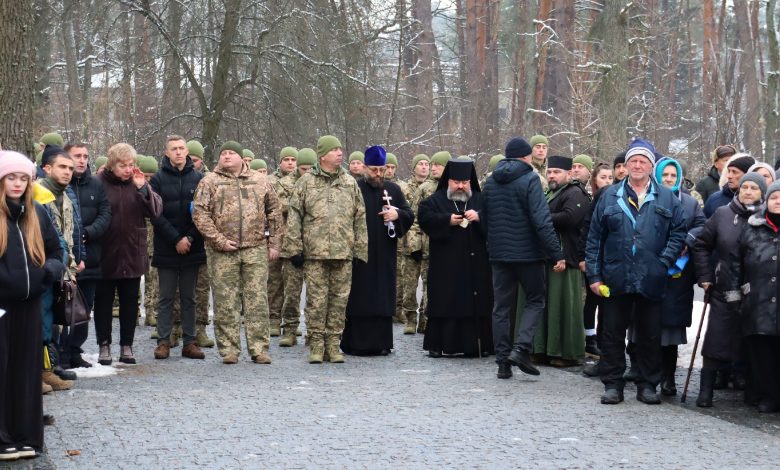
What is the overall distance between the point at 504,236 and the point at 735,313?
7.84ft

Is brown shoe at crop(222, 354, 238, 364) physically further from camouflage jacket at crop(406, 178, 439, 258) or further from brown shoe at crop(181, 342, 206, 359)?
camouflage jacket at crop(406, 178, 439, 258)

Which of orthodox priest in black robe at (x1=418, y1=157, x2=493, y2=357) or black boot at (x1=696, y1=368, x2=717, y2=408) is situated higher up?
orthodox priest in black robe at (x1=418, y1=157, x2=493, y2=357)

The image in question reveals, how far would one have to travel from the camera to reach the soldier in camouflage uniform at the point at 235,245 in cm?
1177

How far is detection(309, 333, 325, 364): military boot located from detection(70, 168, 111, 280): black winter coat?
2.22 metres

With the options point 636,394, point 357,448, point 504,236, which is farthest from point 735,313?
point 357,448

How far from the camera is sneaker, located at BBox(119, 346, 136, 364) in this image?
39.0ft

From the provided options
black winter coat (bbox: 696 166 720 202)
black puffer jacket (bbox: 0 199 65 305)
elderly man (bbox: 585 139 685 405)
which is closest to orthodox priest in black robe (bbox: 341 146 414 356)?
elderly man (bbox: 585 139 685 405)

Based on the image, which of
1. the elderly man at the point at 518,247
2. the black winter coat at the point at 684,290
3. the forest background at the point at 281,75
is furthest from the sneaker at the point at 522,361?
the forest background at the point at 281,75

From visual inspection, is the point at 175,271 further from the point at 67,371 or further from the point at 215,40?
the point at 215,40

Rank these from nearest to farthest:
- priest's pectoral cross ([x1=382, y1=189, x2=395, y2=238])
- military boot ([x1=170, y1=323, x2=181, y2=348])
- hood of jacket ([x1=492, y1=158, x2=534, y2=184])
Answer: hood of jacket ([x1=492, y1=158, x2=534, y2=184])
priest's pectoral cross ([x1=382, y1=189, x2=395, y2=238])
military boot ([x1=170, y1=323, x2=181, y2=348])

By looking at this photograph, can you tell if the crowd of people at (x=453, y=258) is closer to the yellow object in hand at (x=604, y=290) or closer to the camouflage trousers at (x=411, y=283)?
the yellow object in hand at (x=604, y=290)

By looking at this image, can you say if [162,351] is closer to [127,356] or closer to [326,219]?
[127,356]

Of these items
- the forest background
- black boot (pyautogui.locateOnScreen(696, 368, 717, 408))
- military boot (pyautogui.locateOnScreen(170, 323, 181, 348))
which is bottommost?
black boot (pyautogui.locateOnScreen(696, 368, 717, 408))

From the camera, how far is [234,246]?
11695 millimetres
